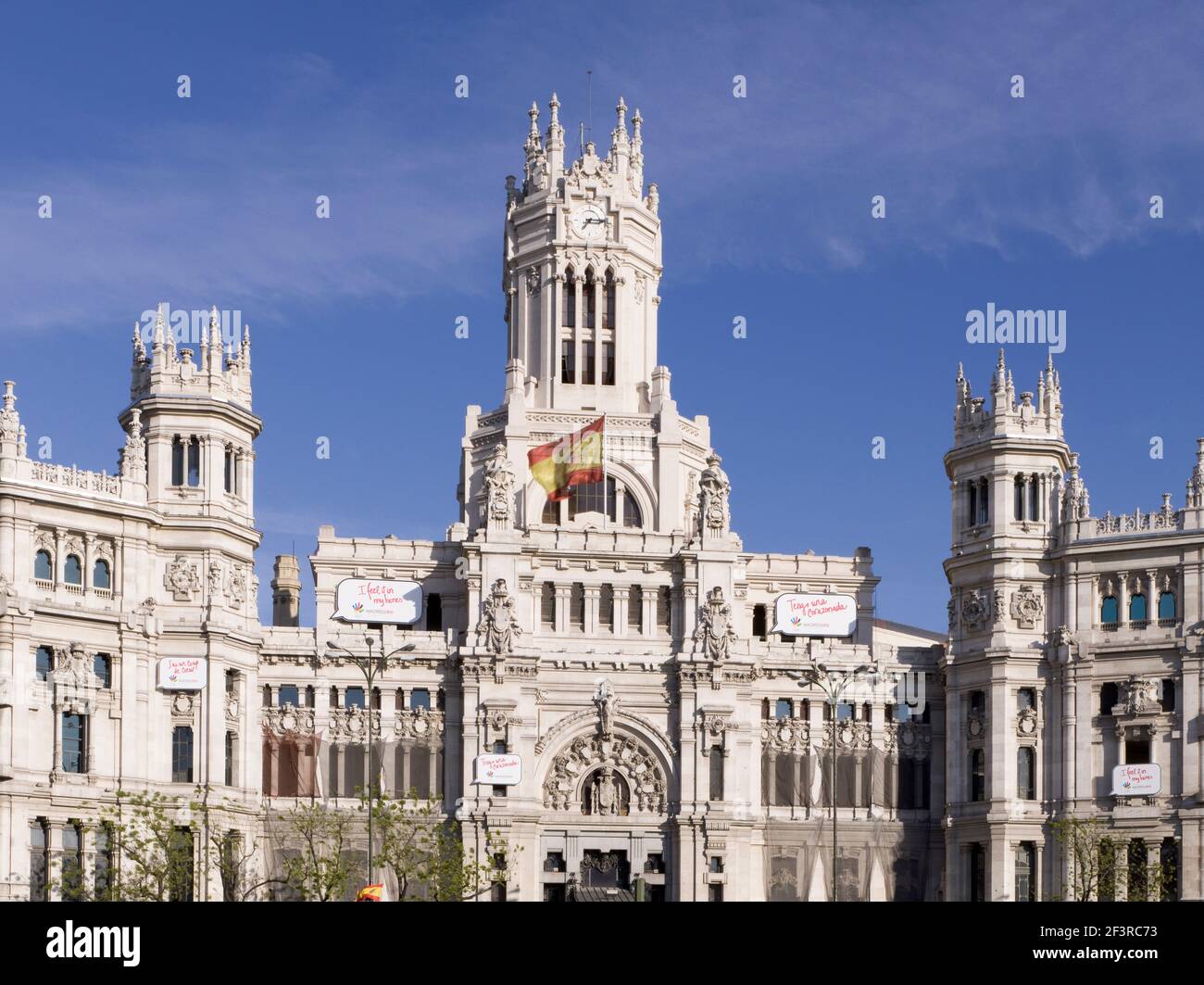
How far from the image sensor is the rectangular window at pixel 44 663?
120m

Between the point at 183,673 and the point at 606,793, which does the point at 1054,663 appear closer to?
the point at 606,793

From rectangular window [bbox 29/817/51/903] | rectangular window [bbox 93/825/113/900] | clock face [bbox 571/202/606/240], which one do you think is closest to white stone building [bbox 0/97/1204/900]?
rectangular window [bbox 93/825/113/900]

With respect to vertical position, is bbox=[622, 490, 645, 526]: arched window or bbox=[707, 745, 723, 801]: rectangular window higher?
bbox=[622, 490, 645, 526]: arched window

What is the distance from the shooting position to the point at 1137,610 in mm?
130500

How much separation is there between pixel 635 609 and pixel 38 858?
125 ft

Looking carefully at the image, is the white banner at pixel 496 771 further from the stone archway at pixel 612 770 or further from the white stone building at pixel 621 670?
the stone archway at pixel 612 770

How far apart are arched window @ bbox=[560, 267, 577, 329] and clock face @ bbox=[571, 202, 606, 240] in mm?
2611

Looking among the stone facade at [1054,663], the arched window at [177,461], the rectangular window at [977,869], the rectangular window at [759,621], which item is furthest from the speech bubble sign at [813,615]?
the arched window at [177,461]

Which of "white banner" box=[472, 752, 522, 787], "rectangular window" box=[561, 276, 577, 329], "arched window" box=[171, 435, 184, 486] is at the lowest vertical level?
"white banner" box=[472, 752, 522, 787]

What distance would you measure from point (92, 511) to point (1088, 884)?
2325 inches

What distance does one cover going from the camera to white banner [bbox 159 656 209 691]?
409 feet

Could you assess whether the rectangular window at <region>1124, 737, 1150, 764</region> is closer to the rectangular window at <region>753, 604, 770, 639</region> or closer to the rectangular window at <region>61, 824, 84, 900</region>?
the rectangular window at <region>753, 604, 770, 639</region>

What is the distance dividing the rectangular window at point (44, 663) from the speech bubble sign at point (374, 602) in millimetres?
18306

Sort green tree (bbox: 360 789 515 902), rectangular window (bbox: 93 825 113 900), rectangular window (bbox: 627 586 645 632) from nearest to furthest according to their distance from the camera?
rectangular window (bbox: 93 825 113 900) → green tree (bbox: 360 789 515 902) → rectangular window (bbox: 627 586 645 632)
